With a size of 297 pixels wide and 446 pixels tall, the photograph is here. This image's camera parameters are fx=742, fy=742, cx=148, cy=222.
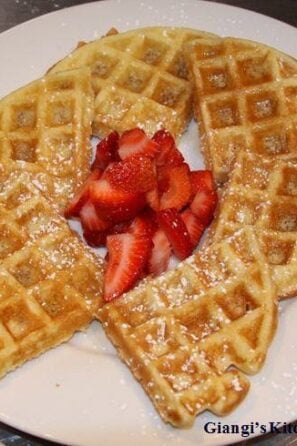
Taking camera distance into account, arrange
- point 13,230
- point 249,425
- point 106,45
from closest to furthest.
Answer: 1. point 249,425
2. point 13,230
3. point 106,45

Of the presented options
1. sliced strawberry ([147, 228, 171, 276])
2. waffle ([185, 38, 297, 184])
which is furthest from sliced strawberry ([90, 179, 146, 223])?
waffle ([185, 38, 297, 184])

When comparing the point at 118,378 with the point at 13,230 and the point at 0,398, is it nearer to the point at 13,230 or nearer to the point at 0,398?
the point at 0,398

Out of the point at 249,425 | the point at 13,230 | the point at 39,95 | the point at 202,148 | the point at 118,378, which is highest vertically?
the point at 39,95

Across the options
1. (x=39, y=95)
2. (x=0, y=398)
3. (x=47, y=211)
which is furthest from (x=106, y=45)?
(x=0, y=398)

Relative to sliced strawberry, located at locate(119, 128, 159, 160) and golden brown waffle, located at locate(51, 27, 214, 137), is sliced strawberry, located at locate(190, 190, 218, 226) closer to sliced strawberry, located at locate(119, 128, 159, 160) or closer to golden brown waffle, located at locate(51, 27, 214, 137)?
sliced strawberry, located at locate(119, 128, 159, 160)

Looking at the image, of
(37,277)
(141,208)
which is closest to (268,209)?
(141,208)

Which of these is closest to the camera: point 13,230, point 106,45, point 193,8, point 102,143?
point 13,230
